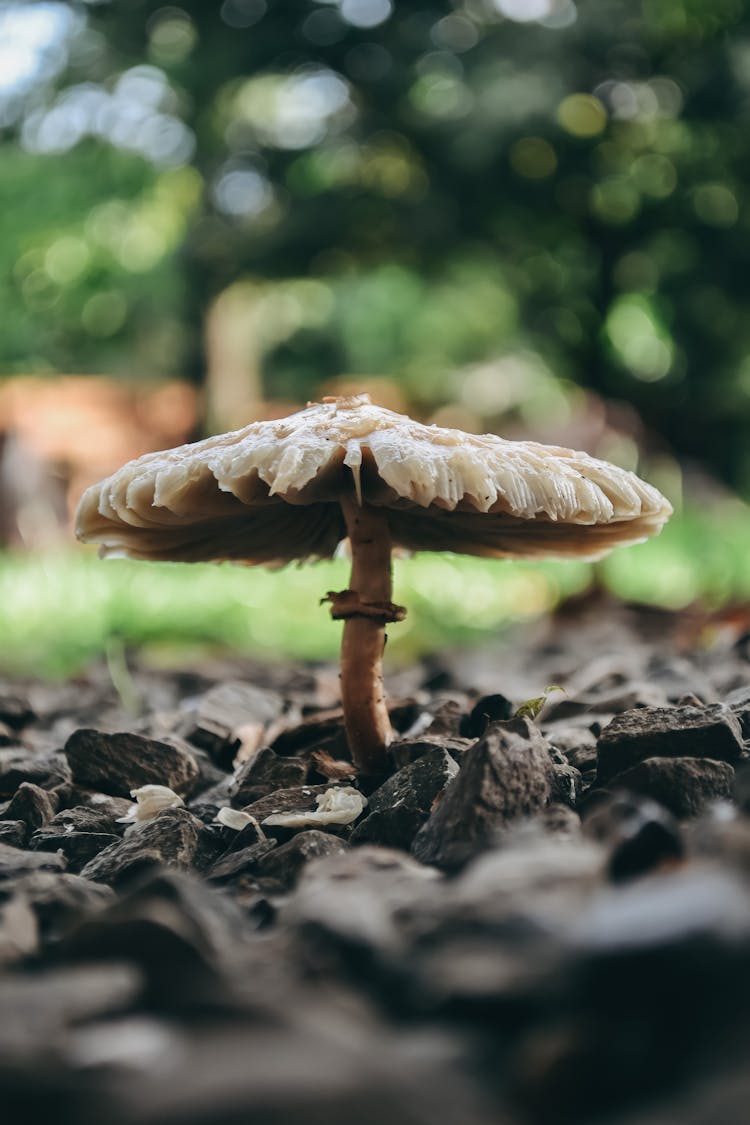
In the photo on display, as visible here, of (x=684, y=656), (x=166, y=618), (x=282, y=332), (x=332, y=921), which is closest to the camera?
(x=332, y=921)

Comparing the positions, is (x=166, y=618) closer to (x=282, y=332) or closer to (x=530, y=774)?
(x=530, y=774)

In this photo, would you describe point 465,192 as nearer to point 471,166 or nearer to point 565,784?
point 471,166

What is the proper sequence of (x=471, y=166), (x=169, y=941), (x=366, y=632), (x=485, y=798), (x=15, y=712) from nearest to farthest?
(x=169, y=941)
(x=485, y=798)
(x=366, y=632)
(x=15, y=712)
(x=471, y=166)

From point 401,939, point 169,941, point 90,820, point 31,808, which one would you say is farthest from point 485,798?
point 31,808

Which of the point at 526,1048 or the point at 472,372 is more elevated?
the point at 472,372

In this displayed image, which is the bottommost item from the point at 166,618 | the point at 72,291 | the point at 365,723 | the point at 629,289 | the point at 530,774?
the point at 530,774

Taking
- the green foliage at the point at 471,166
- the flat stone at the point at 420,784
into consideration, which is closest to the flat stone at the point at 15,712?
the flat stone at the point at 420,784

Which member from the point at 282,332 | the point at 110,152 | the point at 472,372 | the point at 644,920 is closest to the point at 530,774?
the point at 644,920
